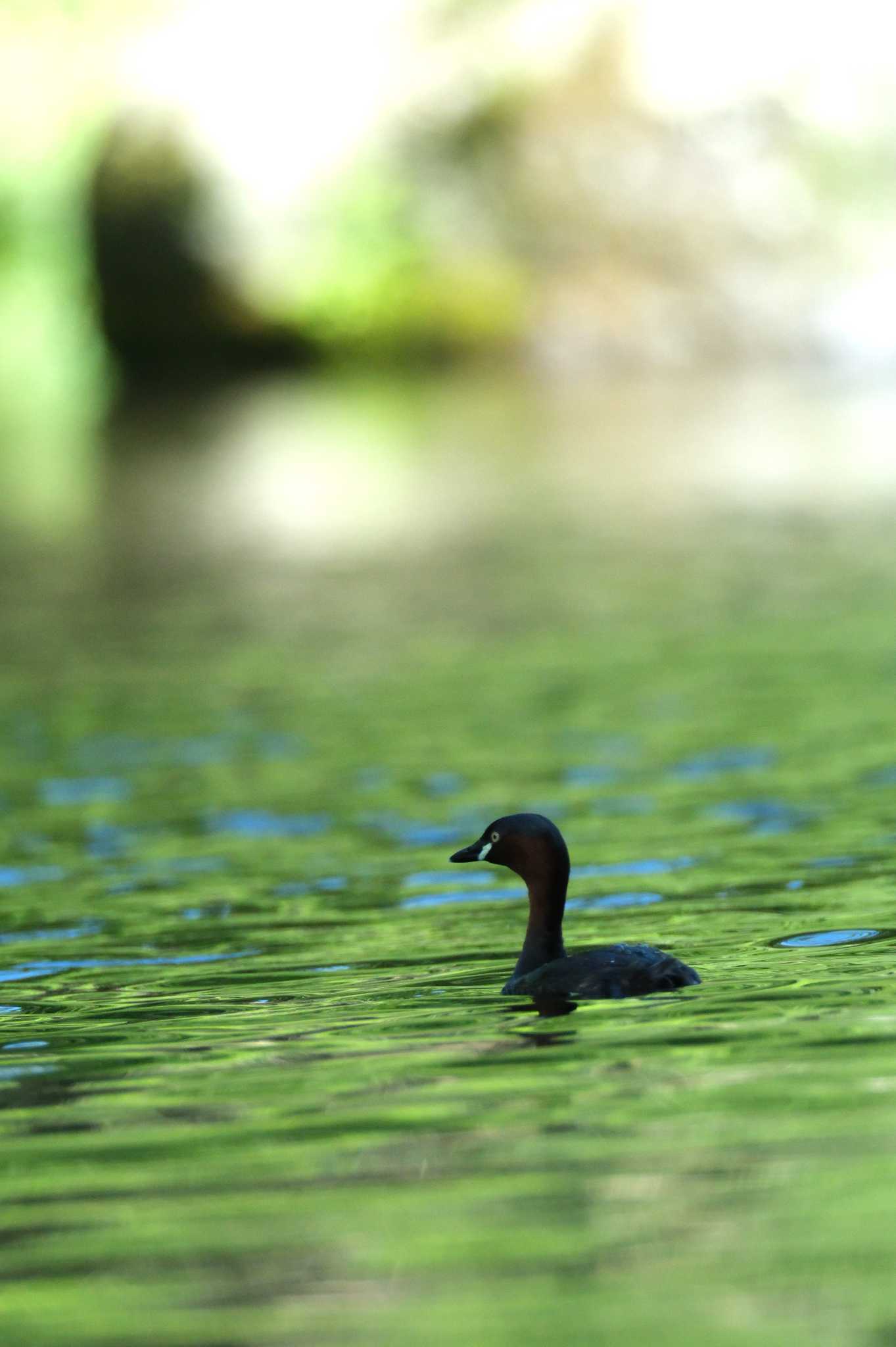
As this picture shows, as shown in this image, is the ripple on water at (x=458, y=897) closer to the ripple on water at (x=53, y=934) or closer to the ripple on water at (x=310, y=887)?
the ripple on water at (x=310, y=887)

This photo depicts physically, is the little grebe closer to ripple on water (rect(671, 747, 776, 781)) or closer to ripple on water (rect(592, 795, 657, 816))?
ripple on water (rect(592, 795, 657, 816))

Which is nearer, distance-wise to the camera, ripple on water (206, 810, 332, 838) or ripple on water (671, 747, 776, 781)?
ripple on water (206, 810, 332, 838)

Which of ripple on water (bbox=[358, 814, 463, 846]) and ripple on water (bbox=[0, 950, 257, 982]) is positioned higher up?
ripple on water (bbox=[358, 814, 463, 846])

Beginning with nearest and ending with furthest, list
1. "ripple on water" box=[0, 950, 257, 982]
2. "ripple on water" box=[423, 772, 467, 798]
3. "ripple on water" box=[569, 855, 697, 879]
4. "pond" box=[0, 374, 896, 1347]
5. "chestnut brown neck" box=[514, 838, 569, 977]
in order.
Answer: "pond" box=[0, 374, 896, 1347] → "chestnut brown neck" box=[514, 838, 569, 977] → "ripple on water" box=[0, 950, 257, 982] → "ripple on water" box=[569, 855, 697, 879] → "ripple on water" box=[423, 772, 467, 798]

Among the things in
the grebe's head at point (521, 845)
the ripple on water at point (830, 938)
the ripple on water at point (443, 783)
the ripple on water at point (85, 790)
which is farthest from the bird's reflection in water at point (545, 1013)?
the ripple on water at point (85, 790)

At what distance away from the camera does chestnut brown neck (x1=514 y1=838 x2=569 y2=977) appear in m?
7.01

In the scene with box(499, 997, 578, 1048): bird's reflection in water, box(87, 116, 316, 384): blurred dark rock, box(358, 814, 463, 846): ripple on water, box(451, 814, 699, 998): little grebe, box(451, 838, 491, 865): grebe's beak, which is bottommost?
box(499, 997, 578, 1048): bird's reflection in water

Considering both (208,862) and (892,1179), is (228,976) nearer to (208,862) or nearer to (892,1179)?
(208,862)

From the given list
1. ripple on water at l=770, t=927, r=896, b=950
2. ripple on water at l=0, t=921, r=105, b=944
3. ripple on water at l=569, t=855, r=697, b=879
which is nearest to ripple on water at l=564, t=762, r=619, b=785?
ripple on water at l=569, t=855, r=697, b=879

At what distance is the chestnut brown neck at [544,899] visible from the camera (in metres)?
7.01

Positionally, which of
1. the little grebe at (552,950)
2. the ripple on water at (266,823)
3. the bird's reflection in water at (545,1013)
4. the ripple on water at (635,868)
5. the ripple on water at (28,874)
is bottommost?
the bird's reflection in water at (545,1013)

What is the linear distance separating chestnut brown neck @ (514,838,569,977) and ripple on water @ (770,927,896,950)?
27.9 inches

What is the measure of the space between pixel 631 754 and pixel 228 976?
4.04 meters

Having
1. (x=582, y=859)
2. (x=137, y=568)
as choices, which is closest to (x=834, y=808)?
(x=582, y=859)
